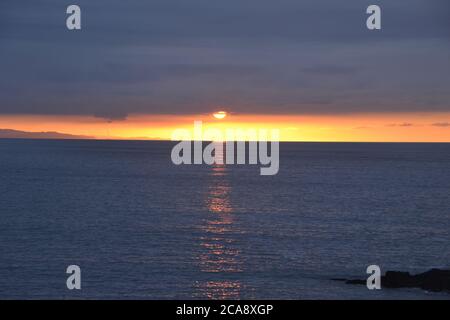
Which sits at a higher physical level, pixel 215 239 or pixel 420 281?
pixel 215 239

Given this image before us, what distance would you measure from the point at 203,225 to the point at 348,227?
19757mm

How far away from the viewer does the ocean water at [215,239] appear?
51.5m

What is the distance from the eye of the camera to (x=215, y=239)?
246 ft

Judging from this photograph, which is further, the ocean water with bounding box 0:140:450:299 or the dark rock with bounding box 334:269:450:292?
the ocean water with bounding box 0:140:450:299

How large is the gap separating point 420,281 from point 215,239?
2950cm

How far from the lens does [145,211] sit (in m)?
103

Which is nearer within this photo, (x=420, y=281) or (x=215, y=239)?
(x=420, y=281)

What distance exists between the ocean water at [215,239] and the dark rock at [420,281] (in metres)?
1.38

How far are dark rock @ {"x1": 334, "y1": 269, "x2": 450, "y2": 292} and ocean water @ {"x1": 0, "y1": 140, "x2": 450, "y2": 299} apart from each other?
54.5 inches

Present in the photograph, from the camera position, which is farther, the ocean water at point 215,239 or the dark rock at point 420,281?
the ocean water at point 215,239

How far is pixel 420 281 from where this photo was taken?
50.8 meters

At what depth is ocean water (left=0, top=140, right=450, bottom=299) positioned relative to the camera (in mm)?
51500
